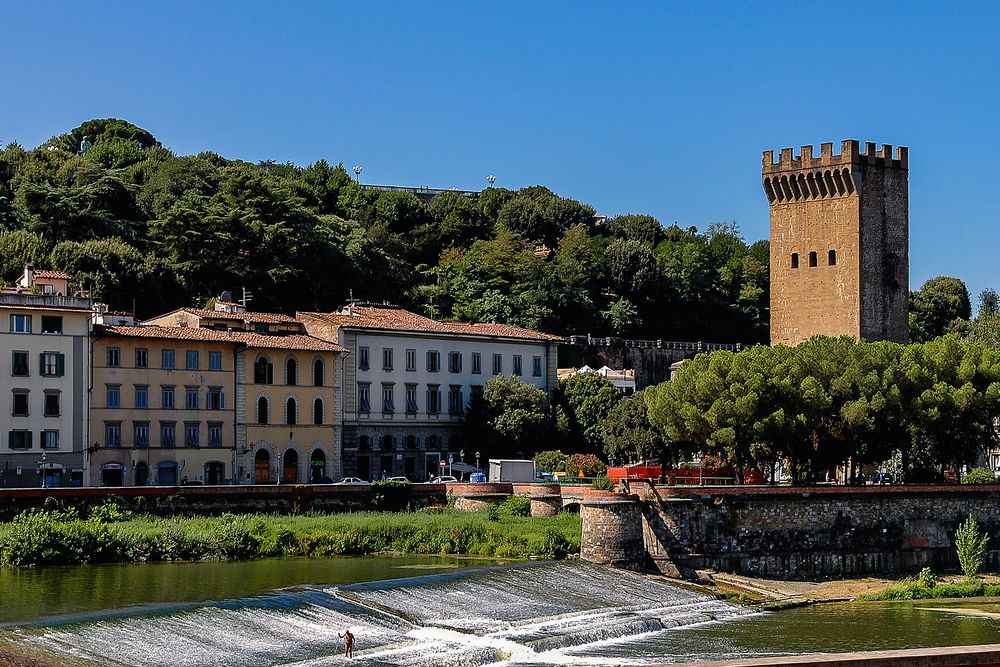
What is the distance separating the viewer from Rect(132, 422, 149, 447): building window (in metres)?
64.8

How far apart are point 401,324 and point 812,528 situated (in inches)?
1066

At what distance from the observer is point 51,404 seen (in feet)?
202

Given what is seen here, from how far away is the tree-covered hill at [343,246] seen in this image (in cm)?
8856

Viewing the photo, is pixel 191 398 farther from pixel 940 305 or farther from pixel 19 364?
pixel 940 305

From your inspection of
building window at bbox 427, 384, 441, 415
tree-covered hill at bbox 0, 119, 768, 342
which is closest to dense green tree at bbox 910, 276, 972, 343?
tree-covered hill at bbox 0, 119, 768, 342

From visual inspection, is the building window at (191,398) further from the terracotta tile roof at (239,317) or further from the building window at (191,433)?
the terracotta tile roof at (239,317)

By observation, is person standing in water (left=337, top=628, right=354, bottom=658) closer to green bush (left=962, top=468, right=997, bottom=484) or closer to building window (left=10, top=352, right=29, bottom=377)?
building window (left=10, top=352, right=29, bottom=377)

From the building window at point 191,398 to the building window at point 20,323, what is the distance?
7864mm

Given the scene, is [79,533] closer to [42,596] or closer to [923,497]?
[42,596]

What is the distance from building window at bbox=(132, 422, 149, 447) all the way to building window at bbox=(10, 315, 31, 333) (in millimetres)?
6234

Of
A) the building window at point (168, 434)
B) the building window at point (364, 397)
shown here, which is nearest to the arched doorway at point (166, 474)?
the building window at point (168, 434)

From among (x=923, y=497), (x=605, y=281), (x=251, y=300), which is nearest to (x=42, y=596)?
(x=923, y=497)

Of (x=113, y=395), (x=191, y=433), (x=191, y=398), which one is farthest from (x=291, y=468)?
(x=113, y=395)

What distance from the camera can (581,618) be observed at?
138 ft
